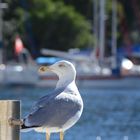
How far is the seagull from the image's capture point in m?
10.8

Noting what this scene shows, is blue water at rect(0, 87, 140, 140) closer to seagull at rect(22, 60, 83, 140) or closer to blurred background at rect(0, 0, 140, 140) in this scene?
blurred background at rect(0, 0, 140, 140)

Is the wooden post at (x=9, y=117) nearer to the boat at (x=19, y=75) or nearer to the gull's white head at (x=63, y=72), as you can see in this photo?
the gull's white head at (x=63, y=72)

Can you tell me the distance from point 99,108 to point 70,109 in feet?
74.3

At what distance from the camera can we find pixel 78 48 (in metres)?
67.7

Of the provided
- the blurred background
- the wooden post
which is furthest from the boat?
the wooden post

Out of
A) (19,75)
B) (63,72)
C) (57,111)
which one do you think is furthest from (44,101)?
(19,75)

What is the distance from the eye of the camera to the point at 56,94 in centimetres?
1095

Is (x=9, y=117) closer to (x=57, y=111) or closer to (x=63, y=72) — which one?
(x=57, y=111)

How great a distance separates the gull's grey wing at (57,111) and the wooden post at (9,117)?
32cm

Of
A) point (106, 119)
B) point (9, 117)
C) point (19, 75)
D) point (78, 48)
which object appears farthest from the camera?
point (78, 48)

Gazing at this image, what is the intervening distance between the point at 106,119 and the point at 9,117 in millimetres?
17007

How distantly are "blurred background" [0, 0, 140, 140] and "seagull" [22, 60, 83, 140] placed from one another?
19.4 meters

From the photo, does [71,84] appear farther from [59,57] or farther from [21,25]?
[21,25]

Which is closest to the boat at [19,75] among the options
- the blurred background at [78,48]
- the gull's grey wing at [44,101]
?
the blurred background at [78,48]
